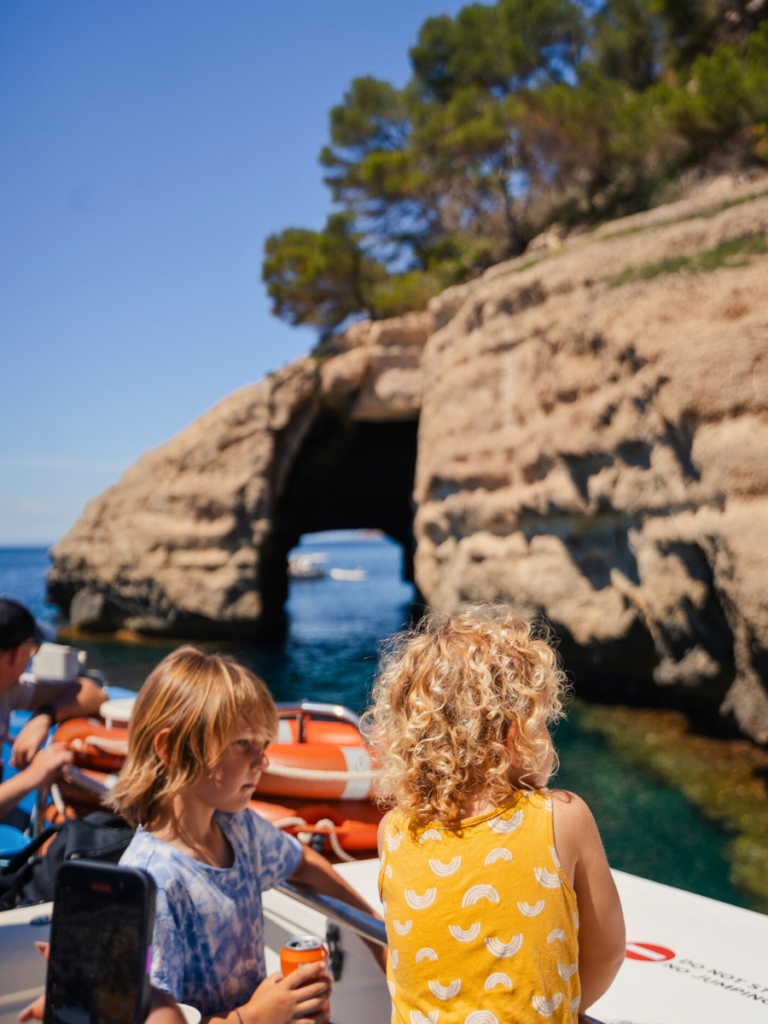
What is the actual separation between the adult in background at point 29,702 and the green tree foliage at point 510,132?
37.1 ft

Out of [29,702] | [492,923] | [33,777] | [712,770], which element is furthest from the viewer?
[712,770]

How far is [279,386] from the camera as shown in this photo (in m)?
15.3

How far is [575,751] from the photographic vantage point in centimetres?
772

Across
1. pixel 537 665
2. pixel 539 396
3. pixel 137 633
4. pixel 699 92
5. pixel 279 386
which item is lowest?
pixel 137 633

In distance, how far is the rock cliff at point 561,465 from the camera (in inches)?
253

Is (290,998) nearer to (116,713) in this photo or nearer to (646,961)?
(646,961)

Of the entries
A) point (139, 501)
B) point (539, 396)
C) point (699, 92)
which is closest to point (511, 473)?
point (539, 396)

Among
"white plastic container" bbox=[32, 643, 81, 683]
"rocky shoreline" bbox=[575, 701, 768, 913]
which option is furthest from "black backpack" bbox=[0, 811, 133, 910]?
"rocky shoreline" bbox=[575, 701, 768, 913]

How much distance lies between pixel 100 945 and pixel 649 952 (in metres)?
2.26

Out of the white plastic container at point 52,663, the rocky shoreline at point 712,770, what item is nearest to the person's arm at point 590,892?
the white plastic container at point 52,663

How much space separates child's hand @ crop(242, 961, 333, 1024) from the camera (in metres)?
1.34

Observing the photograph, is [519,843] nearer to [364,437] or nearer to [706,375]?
[706,375]

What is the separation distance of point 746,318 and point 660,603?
9.36 feet

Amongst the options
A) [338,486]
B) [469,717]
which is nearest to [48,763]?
[469,717]
